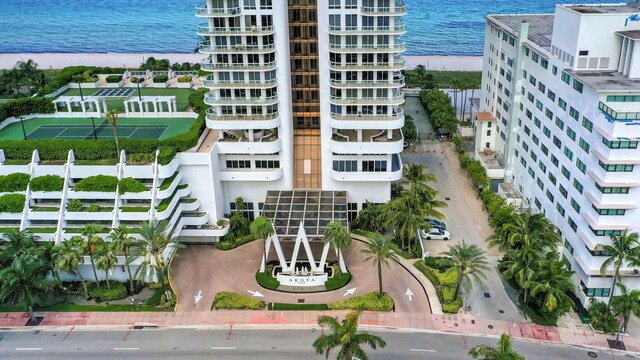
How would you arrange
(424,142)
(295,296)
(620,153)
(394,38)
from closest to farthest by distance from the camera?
(620,153) → (295,296) → (394,38) → (424,142)

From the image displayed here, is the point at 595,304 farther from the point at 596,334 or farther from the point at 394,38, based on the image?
the point at 394,38

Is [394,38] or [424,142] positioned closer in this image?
[394,38]

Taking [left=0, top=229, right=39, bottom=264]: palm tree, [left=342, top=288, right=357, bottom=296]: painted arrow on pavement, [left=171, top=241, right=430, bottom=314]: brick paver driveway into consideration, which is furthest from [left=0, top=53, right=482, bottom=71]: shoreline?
[left=0, top=229, right=39, bottom=264]: palm tree

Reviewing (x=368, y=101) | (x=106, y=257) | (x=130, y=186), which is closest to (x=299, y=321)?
(x=106, y=257)

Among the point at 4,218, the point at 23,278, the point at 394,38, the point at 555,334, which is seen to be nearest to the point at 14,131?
the point at 4,218

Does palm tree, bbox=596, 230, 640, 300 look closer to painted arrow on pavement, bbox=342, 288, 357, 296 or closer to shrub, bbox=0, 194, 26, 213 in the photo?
painted arrow on pavement, bbox=342, 288, 357, 296

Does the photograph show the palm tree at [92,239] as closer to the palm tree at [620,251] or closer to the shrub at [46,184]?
the shrub at [46,184]

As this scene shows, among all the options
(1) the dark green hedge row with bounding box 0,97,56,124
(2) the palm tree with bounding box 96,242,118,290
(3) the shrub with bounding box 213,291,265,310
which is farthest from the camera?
(1) the dark green hedge row with bounding box 0,97,56,124

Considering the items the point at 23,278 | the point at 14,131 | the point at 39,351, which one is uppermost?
the point at 14,131

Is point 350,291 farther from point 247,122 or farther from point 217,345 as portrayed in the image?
point 247,122
